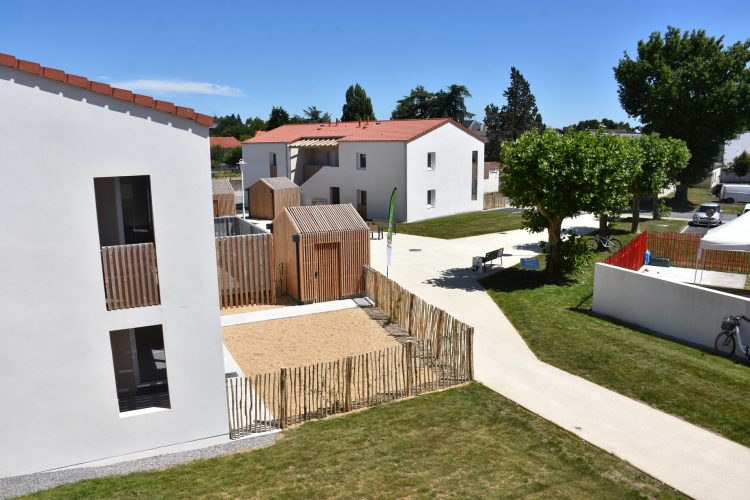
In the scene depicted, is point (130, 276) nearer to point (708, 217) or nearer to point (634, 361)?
point (634, 361)

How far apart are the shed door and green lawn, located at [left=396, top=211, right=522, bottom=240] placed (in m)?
13.9

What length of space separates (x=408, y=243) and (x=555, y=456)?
2182 cm

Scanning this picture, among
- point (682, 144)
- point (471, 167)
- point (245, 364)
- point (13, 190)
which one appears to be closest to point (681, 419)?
point (245, 364)

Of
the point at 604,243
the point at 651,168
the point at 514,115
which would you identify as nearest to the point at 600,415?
the point at 604,243

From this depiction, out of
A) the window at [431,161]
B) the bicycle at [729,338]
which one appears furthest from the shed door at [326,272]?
the window at [431,161]

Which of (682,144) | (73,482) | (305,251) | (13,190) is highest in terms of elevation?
(682,144)

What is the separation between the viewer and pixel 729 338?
14273mm

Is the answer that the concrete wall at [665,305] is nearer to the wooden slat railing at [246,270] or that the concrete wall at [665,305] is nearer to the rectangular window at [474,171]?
the wooden slat railing at [246,270]

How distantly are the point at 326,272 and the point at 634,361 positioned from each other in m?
10.2

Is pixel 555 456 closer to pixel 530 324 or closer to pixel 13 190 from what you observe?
pixel 530 324

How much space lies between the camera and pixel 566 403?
39.8ft

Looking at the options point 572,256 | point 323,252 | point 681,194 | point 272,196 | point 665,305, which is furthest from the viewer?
point 681,194

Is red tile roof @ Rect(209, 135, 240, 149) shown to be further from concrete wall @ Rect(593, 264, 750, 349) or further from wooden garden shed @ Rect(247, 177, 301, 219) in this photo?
concrete wall @ Rect(593, 264, 750, 349)

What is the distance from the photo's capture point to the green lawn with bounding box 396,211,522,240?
3434cm
